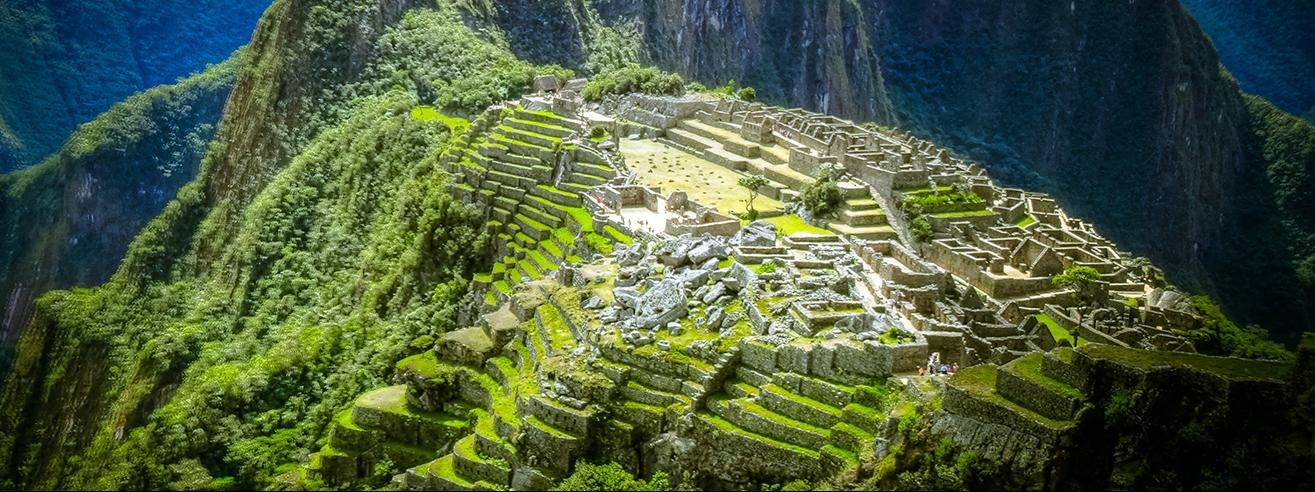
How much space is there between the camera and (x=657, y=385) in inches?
960

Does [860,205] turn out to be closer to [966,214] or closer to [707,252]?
[966,214]

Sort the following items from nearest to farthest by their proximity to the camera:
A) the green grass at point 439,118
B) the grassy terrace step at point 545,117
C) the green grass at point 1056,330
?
the green grass at point 1056,330 → the grassy terrace step at point 545,117 → the green grass at point 439,118

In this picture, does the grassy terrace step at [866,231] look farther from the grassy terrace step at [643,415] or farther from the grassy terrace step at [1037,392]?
the grassy terrace step at [1037,392]

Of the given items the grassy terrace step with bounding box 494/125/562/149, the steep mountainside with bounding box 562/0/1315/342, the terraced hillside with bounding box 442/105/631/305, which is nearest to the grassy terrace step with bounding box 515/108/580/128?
the terraced hillside with bounding box 442/105/631/305

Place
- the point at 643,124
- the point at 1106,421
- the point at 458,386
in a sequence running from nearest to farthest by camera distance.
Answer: the point at 1106,421
the point at 458,386
the point at 643,124

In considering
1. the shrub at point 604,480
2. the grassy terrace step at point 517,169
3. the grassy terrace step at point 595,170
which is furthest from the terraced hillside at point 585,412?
the grassy terrace step at point 517,169

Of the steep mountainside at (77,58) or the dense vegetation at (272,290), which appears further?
the steep mountainside at (77,58)

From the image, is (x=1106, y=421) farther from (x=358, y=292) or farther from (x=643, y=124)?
(x=643, y=124)

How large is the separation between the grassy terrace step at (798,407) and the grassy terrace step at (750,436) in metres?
0.62

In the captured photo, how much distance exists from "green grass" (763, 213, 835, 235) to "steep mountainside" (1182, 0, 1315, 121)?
58371 mm

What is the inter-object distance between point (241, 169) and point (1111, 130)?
393 ft

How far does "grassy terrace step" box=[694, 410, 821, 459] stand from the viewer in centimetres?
2138

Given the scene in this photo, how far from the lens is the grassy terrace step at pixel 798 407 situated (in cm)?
2183

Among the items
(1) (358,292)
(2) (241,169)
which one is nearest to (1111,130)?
(2) (241,169)
